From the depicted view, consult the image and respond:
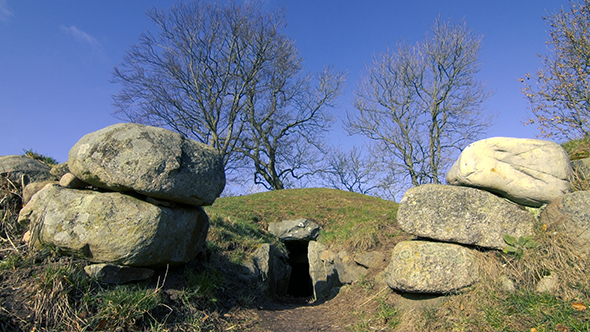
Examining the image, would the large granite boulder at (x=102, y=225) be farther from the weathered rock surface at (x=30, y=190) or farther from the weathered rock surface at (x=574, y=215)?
the weathered rock surface at (x=574, y=215)

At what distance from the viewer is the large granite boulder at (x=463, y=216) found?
4.56 metres

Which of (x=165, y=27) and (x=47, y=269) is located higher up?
(x=165, y=27)

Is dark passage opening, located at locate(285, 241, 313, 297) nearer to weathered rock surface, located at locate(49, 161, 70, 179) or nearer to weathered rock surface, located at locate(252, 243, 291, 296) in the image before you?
weathered rock surface, located at locate(252, 243, 291, 296)

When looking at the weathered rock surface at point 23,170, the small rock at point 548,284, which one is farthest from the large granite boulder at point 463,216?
the weathered rock surface at point 23,170

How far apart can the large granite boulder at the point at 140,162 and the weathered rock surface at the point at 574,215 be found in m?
4.60

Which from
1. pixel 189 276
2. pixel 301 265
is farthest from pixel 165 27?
pixel 189 276

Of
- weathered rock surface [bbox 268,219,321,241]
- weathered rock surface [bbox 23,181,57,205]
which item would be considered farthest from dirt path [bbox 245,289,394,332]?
weathered rock surface [bbox 268,219,321,241]

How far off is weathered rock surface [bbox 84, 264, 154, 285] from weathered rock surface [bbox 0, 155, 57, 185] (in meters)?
2.10

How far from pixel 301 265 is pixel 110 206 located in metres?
9.15

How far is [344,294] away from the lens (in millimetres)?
6664

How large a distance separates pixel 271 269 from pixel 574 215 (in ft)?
19.3

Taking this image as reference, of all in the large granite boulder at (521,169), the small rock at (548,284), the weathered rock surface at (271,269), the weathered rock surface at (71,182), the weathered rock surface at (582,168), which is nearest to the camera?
the small rock at (548,284)

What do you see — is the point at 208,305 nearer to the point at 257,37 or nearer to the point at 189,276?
the point at 189,276

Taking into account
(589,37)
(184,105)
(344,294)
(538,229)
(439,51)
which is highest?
(439,51)
